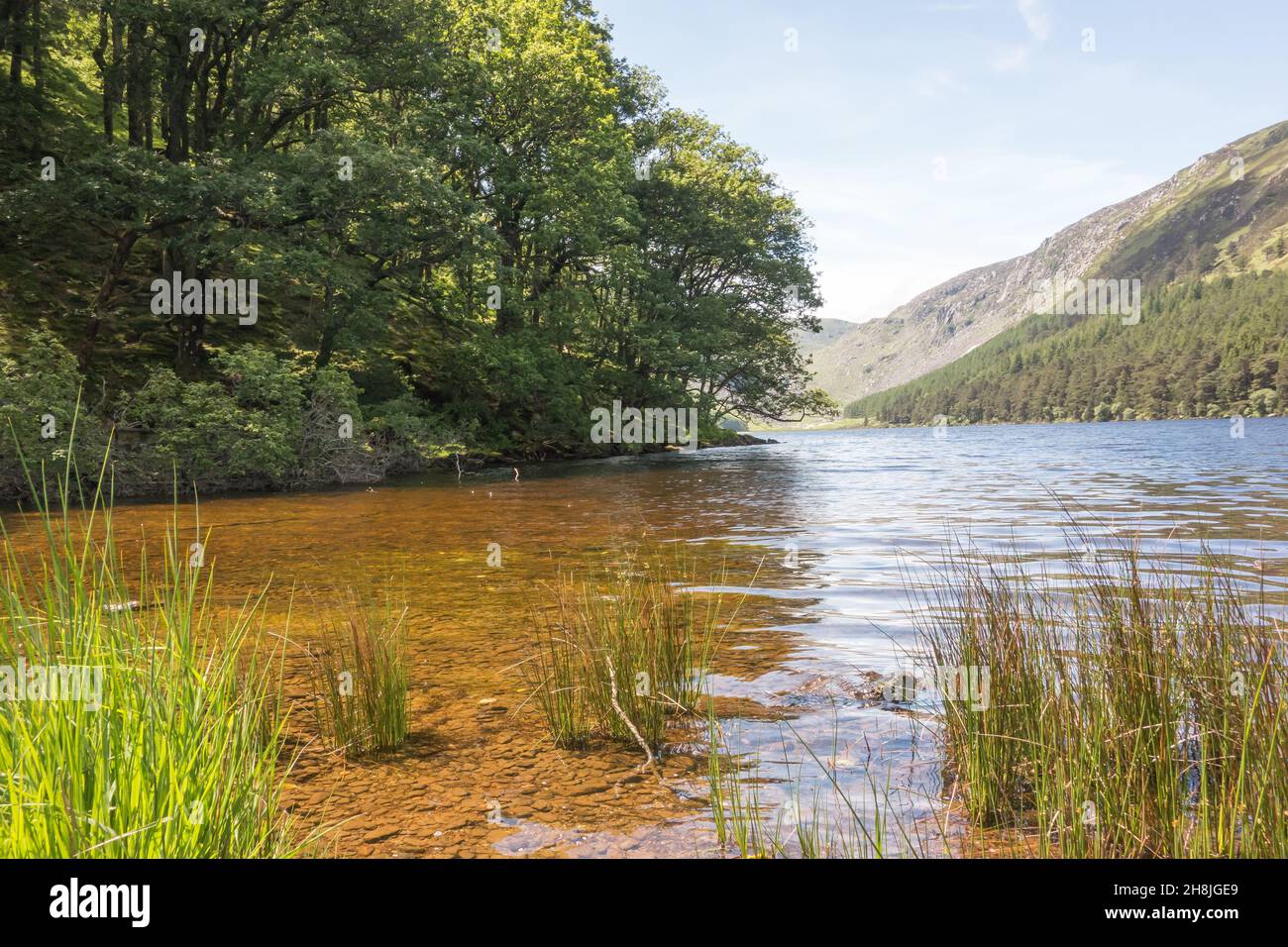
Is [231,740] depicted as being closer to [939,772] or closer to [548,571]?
[939,772]

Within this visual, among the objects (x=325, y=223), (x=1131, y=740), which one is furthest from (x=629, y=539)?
(x=325, y=223)

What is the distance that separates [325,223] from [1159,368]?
144 m

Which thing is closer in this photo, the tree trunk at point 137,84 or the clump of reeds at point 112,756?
A: the clump of reeds at point 112,756

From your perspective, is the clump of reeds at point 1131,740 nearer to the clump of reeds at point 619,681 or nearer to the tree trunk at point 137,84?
the clump of reeds at point 619,681

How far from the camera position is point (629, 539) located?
488 inches

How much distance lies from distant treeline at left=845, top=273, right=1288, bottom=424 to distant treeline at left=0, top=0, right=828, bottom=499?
108972 millimetres

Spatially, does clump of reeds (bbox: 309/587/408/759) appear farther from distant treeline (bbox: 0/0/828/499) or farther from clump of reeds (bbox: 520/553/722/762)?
distant treeline (bbox: 0/0/828/499)

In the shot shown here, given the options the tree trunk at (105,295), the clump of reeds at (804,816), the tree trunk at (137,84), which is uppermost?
the tree trunk at (137,84)

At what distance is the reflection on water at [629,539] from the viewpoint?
375cm

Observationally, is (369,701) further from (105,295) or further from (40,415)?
(105,295)

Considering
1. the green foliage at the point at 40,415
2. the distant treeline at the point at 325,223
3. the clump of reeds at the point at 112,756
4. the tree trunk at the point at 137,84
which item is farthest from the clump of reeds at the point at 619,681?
the tree trunk at the point at 137,84

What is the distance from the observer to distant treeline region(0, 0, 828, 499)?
19.7 m

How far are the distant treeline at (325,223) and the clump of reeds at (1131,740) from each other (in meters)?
18.2
